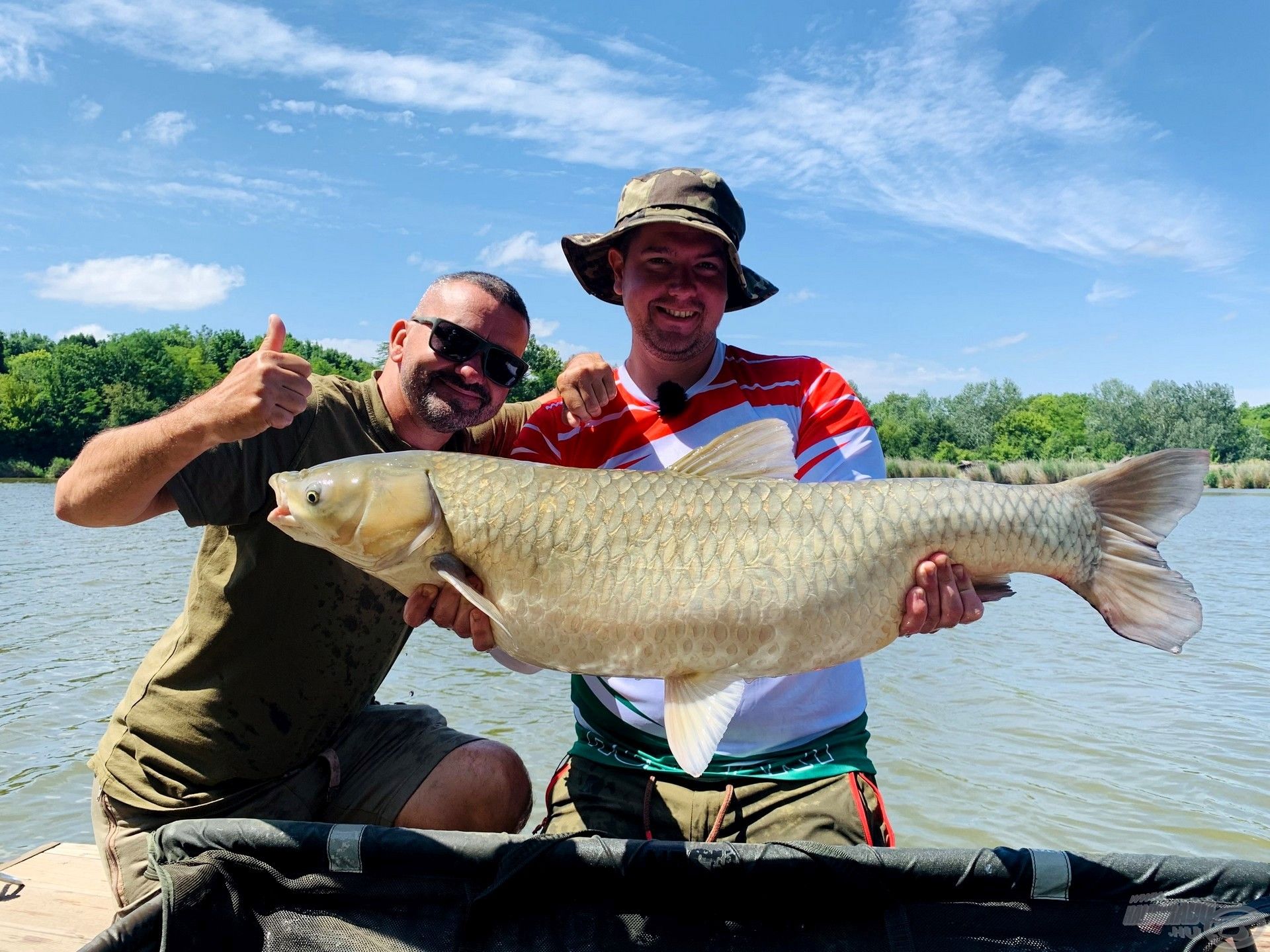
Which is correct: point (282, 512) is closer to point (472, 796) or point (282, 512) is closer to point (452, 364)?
point (452, 364)

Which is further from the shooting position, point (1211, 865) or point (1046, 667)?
point (1046, 667)

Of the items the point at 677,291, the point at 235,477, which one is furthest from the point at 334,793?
the point at 677,291

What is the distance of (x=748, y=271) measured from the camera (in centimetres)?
339

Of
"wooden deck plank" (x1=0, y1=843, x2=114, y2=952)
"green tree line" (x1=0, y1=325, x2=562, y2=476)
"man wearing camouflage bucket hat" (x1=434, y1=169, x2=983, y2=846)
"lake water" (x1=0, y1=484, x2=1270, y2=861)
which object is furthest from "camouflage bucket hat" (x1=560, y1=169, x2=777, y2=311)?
"green tree line" (x1=0, y1=325, x2=562, y2=476)

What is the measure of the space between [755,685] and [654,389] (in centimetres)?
110

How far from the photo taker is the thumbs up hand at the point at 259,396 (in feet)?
8.07

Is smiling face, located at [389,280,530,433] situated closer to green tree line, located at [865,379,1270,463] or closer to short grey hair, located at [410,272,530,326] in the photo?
short grey hair, located at [410,272,530,326]

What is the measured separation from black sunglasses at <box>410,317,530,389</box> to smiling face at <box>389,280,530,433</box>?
2 cm

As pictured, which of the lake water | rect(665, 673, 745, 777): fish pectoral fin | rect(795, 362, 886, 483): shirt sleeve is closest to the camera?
rect(665, 673, 745, 777): fish pectoral fin

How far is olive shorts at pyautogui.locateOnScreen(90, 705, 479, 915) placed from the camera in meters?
2.90

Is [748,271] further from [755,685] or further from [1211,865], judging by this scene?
[1211,865]

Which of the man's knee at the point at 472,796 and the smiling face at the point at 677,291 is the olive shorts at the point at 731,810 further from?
the smiling face at the point at 677,291

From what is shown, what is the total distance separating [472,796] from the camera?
128 inches

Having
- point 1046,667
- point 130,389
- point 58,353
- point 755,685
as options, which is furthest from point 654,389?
point 58,353
